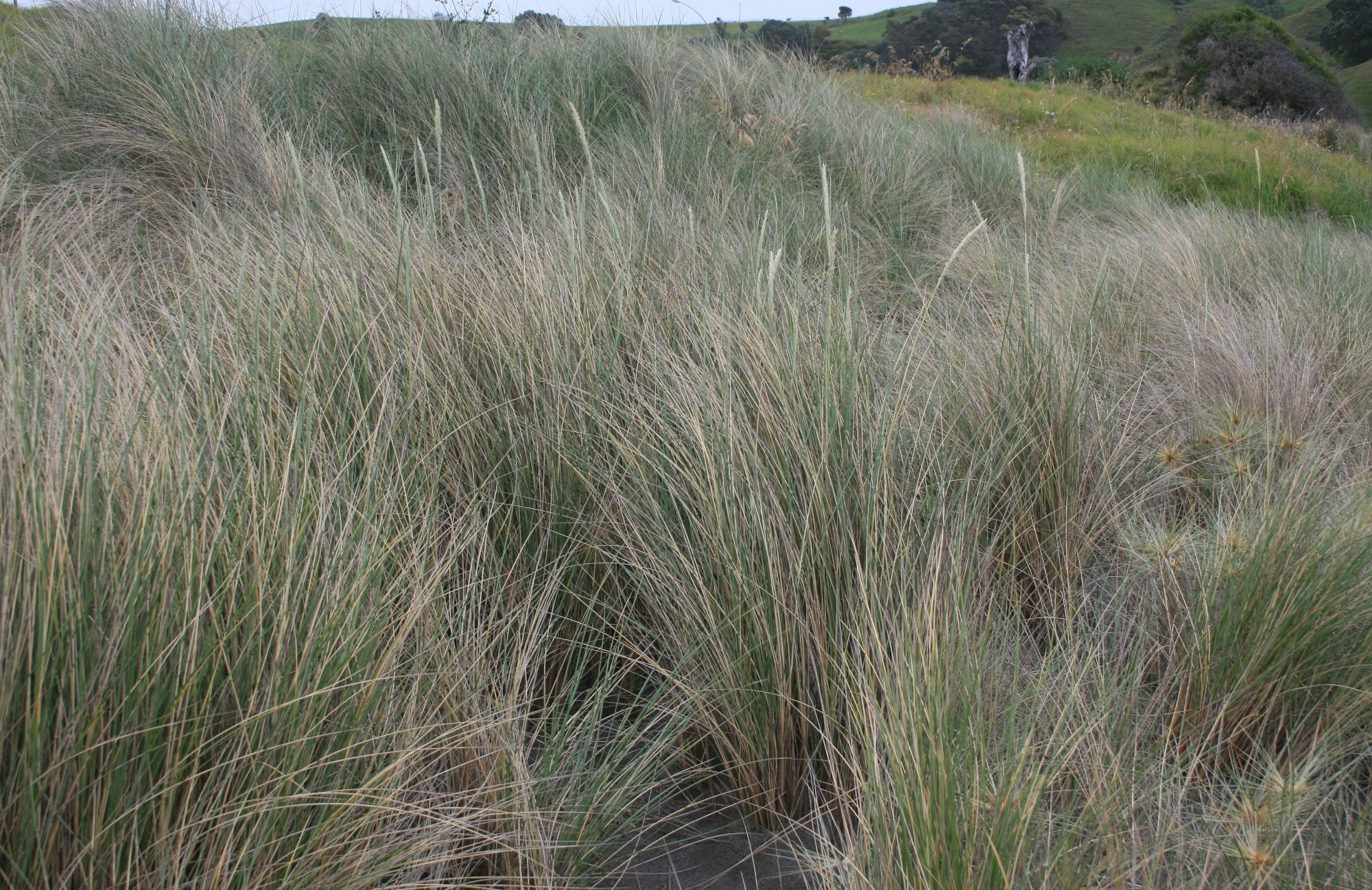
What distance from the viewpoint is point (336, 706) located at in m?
1.26

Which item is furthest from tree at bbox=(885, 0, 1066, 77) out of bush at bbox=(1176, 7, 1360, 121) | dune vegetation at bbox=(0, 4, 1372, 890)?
dune vegetation at bbox=(0, 4, 1372, 890)

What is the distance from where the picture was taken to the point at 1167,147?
27.7 ft

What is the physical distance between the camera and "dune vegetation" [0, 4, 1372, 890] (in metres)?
1.12

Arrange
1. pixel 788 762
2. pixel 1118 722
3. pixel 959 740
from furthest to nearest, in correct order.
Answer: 1. pixel 788 762
2. pixel 1118 722
3. pixel 959 740

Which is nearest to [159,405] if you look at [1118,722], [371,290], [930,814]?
[371,290]

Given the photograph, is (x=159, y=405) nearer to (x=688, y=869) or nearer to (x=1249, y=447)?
(x=688, y=869)

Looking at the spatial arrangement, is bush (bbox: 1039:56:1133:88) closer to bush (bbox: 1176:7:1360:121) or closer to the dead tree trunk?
the dead tree trunk

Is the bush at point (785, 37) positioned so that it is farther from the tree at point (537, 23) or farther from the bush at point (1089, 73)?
the bush at point (1089, 73)

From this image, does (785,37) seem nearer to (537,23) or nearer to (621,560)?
(537,23)

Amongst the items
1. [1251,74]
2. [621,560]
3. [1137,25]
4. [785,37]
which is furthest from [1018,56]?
[1137,25]

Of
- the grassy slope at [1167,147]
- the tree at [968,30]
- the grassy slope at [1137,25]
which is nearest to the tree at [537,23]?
the grassy slope at [1167,147]

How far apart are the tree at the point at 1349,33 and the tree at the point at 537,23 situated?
3801 centimetres

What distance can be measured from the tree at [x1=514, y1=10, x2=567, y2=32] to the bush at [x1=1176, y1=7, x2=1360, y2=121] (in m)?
13.1

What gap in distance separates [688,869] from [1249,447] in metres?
1.77
